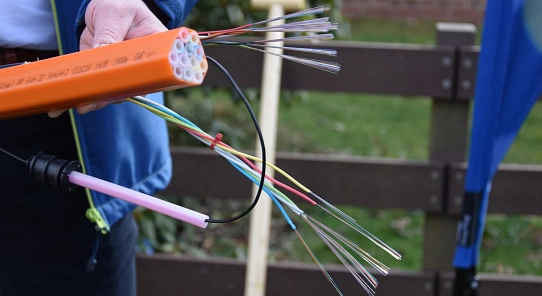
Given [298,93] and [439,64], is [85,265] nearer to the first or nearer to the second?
[439,64]

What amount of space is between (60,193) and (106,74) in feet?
1.36

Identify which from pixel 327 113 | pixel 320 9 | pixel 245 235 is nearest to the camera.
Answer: pixel 320 9

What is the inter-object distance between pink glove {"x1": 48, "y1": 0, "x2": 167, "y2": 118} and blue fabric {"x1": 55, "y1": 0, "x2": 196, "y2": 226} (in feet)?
0.28

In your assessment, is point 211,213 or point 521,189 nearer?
point 521,189

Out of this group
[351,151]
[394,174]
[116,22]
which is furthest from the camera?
[351,151]

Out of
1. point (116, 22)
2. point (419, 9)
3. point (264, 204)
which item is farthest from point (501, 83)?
point (419, 9)

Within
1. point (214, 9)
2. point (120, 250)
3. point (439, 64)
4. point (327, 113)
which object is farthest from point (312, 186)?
point (327, 113)

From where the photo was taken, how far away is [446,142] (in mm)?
1967

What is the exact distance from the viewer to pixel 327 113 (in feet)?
13.7

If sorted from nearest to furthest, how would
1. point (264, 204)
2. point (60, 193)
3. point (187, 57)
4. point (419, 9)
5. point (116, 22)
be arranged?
point (187, 57)
point (116, 22)
point (60, 193)
point (264, 204)
point (419, 9)

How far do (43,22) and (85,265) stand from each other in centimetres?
41

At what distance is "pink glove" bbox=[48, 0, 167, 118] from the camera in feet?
2.40

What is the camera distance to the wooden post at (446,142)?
1.94 m

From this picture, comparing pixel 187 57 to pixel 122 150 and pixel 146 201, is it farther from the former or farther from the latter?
pixel 122 150
